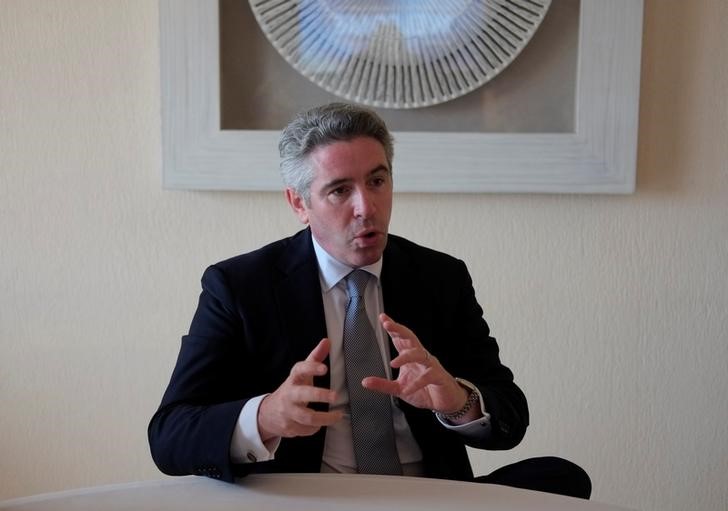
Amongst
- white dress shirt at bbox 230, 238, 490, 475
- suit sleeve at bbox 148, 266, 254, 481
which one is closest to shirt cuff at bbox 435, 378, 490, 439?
white dress shirt at bbox 230, 238, 490, 475

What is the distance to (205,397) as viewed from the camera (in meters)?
1.38

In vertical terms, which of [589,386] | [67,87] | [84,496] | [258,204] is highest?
[67,87]

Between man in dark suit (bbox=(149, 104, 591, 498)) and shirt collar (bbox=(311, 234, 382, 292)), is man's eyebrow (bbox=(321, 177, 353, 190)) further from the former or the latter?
shirt collar (bbox=(311, 234, 382, 292))

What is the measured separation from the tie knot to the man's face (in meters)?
0.06

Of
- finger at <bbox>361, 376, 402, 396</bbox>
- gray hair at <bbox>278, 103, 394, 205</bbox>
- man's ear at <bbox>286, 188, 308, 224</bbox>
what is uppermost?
gray hair at <bbox>278, 103, 394, 205</bbox>

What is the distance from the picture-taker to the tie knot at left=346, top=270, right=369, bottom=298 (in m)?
1.50

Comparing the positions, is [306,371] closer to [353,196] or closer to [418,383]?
[418,383]

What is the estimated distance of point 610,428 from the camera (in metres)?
2.20

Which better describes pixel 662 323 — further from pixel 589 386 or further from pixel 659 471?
pixel 659 471

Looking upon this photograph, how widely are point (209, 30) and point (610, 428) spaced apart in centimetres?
150

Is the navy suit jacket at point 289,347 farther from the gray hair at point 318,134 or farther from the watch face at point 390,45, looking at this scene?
the watch face at point 390,45

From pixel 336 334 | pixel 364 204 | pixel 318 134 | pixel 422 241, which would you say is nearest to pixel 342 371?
pixel 336 334

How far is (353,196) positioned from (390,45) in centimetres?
82

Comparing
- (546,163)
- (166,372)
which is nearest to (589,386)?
(546,163)
